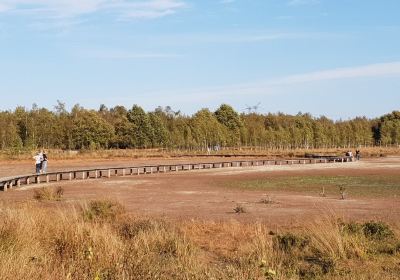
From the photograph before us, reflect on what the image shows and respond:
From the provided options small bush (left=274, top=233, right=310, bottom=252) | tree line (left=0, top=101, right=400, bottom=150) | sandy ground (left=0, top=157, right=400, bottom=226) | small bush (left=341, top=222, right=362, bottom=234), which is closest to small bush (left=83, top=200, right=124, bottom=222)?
sandy ground (left=0, top=157, right=400, bottom=226)

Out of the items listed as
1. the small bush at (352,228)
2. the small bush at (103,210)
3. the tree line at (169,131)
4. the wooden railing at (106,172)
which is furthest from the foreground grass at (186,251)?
the tree line at (169,131)

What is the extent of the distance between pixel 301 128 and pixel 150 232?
138 m

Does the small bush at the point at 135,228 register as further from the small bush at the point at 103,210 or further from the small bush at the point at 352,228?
the small bush at the point at 352,228

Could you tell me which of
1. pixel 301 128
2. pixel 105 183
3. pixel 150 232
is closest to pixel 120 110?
pixel 301 128

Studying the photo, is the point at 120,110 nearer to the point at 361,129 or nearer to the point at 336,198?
the point at 361,129

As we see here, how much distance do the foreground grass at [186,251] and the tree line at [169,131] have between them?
6896cm

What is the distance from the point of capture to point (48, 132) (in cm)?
9956

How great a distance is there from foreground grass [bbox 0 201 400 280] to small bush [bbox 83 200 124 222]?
62cm

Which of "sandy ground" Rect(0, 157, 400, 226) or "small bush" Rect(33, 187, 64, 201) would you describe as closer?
"sandy ground" Rect(0, 157, 400, 226)

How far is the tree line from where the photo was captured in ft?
325

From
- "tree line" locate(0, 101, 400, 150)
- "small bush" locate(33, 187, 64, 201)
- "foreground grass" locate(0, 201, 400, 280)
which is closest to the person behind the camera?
"foreground grass" locate(0, 201, 400, 280)

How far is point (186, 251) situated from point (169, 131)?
107536mm

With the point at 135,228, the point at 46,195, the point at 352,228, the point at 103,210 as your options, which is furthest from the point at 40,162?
the point at 352,228

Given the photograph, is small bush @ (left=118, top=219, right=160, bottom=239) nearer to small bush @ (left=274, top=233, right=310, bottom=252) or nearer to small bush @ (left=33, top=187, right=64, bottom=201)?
small bush @ (left=274, top=233, right=310, bottom=252)
